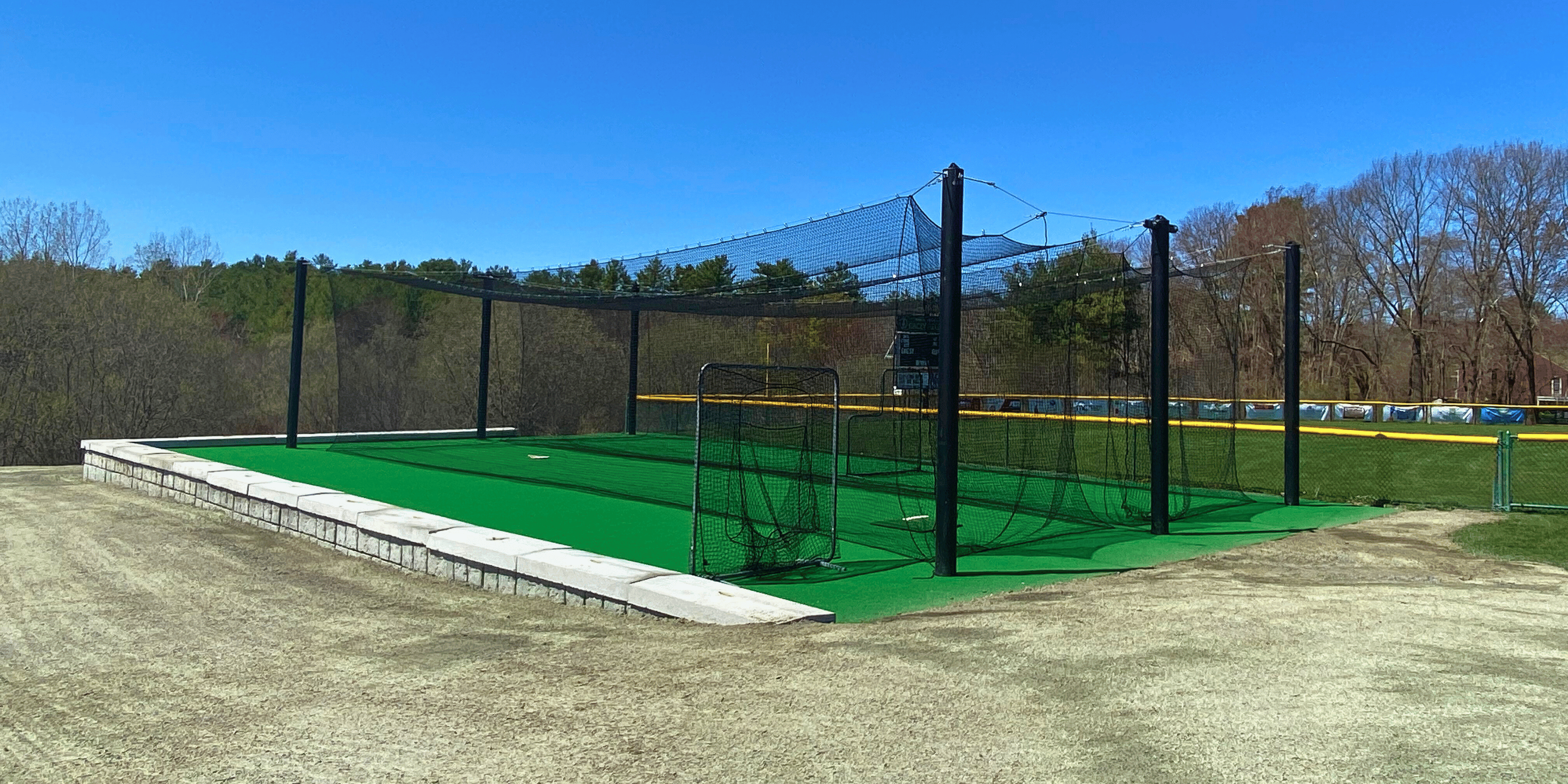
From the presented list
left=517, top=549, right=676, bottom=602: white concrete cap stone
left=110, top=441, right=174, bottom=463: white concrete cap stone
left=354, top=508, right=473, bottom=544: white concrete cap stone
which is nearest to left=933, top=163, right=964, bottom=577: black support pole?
left=517, top=549, right=676, bottom=602: white concrete cap stone

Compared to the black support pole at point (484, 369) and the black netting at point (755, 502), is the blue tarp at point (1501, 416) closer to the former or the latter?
the black netting at point (755, 502)

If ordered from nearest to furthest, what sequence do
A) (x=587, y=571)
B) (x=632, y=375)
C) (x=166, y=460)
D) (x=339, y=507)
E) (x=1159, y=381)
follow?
(x=587, y=571), (x=339, y=507), (x=1159, y=381), (x=166, y=460), (x=632, y=375)

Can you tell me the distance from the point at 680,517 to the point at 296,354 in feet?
26.9

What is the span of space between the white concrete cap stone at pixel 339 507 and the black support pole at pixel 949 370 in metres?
3.84

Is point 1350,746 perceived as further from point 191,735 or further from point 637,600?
point 191,735

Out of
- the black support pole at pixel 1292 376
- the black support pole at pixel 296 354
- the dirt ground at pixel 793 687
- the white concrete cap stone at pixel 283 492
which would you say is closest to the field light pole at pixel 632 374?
the black support pole at pixel 296 354

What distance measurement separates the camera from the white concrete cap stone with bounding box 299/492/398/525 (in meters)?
6.74

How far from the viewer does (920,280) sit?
751cm

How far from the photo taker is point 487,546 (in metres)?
5.60

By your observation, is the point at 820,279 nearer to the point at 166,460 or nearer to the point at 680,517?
the point at 680,517

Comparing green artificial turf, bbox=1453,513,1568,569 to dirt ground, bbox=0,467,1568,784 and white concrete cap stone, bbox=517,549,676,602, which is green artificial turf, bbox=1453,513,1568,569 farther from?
white concrete cap stone, bbox=517,549,676,602

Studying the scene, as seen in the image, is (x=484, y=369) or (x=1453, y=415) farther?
(x=1453, y=415)

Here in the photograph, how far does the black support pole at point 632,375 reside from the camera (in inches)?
654

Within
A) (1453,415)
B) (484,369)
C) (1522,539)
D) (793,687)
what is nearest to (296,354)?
(484,369)
